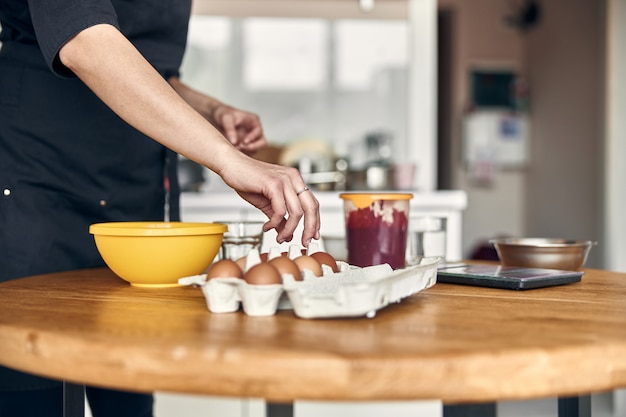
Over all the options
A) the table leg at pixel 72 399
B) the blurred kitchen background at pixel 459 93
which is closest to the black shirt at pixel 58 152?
the table leg at pixel 72 399

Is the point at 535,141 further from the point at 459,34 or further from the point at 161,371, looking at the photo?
the point at 161,371

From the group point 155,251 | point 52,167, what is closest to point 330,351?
point 155,251

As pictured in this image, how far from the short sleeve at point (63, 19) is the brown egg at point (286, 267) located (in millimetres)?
407

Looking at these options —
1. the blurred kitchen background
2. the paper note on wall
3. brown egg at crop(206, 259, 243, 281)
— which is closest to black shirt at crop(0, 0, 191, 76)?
brown egg at crop(206, 259, 243, 281)

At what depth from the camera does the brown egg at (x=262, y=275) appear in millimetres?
753

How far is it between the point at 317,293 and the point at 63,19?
1.75 feet

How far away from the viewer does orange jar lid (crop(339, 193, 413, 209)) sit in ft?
3.52

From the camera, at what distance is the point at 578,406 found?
101 cm

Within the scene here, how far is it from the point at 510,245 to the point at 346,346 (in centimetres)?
69

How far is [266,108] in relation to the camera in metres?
4.84

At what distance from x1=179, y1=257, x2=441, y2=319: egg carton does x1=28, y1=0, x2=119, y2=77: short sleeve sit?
0.38 meters

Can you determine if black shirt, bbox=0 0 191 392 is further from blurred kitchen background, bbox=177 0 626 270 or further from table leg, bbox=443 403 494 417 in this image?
blurred kitchen background, bbox=177 0 626 270

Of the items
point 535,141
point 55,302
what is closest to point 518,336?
point 55,302

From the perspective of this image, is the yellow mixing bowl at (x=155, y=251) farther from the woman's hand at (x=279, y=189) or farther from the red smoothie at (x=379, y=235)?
the red smoothie at (x=379, y=235)
